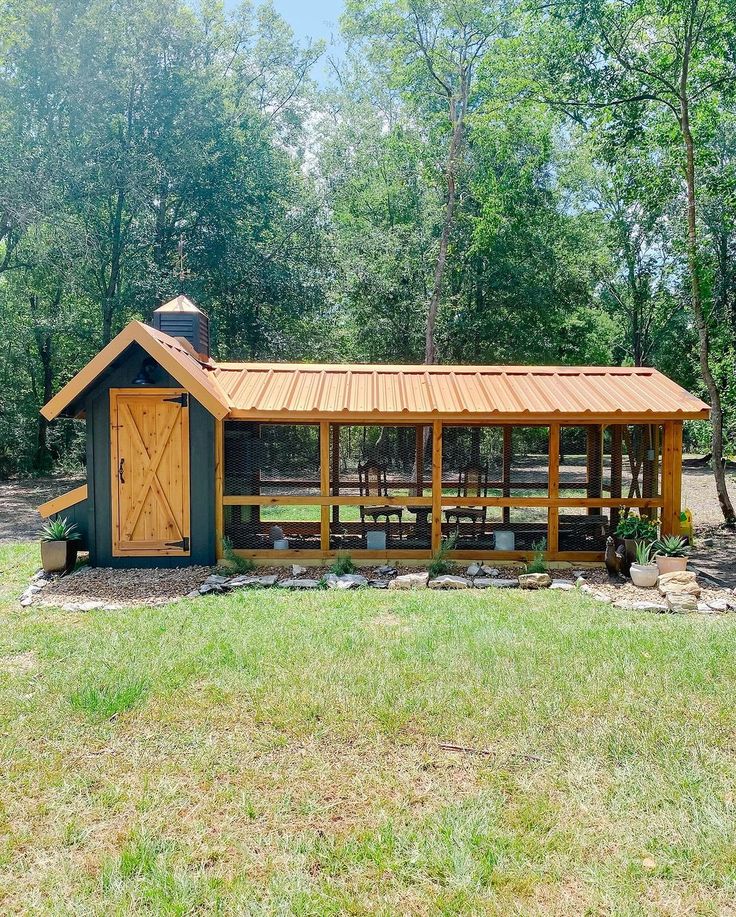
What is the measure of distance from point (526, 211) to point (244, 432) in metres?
17.0

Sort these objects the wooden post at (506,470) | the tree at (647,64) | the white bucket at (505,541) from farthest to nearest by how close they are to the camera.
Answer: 1. the tree at (647,64)
2. the wooden post at (506,470)
3. the white bucket at (505,541)

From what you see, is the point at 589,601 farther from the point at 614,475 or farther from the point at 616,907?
the point at 616,907

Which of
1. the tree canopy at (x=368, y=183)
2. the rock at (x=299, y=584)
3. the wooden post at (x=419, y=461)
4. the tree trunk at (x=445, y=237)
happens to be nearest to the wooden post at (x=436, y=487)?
the wooden post at (x=419, y=461)

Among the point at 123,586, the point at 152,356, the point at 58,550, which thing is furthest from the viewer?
the point at 58,550

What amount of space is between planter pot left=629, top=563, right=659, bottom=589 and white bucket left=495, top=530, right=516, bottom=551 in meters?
1.56

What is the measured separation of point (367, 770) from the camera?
3480 millimetres

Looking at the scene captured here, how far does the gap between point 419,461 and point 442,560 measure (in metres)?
1.63

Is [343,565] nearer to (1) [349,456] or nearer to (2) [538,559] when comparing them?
(1) [349,456]

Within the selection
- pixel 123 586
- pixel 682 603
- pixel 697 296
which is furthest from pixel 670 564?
pixel 123 586

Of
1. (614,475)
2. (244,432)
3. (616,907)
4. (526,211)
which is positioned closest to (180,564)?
(244,432)

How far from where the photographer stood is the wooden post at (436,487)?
27.6 feet

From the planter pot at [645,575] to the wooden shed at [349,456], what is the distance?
3.18 ft

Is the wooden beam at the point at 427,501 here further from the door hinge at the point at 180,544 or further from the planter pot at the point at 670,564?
the planter pot at the point at 670,564

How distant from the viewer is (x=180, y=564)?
327 inches
